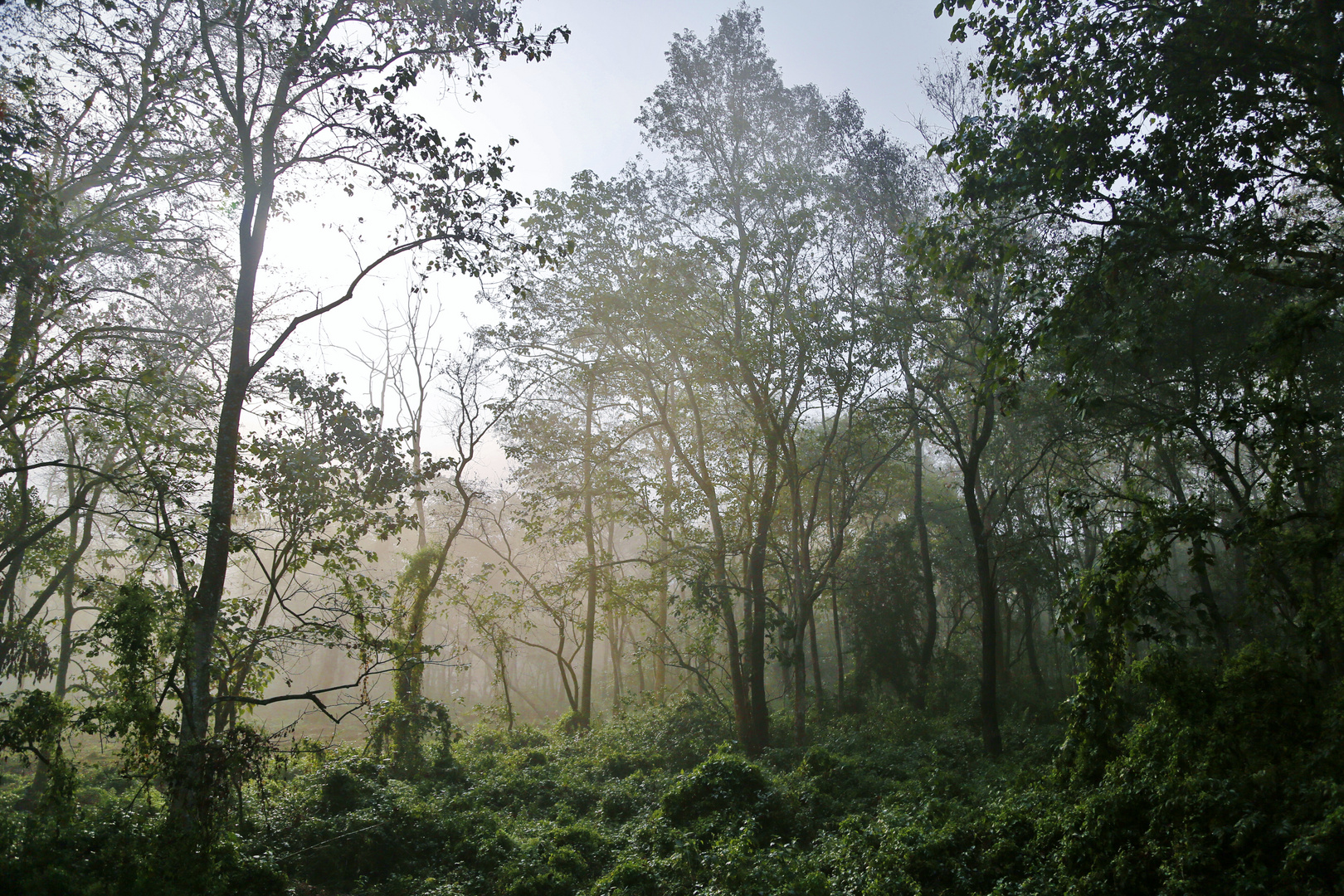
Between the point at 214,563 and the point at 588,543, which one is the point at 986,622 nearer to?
the point at 588,543

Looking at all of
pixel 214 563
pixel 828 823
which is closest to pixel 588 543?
pixel 828 823

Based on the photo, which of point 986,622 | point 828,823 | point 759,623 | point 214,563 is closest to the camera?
point 214,563

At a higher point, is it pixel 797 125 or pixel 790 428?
pixel 797 125

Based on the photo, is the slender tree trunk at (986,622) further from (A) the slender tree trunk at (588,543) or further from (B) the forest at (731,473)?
(A) the slender tree trunk at (588,543)

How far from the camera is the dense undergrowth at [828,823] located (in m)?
5.29

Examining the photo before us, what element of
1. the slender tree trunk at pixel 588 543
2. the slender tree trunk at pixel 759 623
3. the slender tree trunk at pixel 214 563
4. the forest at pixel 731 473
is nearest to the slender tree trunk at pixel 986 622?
the forest at pixel 731 473

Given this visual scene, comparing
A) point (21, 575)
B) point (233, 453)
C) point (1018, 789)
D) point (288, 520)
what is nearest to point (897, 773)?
point (1018, 789)

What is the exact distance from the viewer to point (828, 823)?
961 centimetres

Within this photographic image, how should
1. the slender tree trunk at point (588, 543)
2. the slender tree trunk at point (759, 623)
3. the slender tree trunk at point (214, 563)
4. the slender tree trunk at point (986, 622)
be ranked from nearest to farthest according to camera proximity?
1. the slender tree trunk at point (214, 563)
2. the slender tree trunk at point (986, 622)
3. the slender tree trunk at point (759, 623)
4. the slender tree trunk at point (588, 543)

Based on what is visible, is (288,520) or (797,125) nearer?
(288,520)

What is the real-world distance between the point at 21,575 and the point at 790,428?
49.7ft

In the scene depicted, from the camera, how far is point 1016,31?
23.6 feet

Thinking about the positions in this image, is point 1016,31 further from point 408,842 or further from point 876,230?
point 408,842

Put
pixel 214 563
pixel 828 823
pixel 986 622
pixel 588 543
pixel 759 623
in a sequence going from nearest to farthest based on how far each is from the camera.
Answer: pixel 214 563 < pixel 828 823 < pixel 986 622 < pixel 759 623 < pixel 588 543
